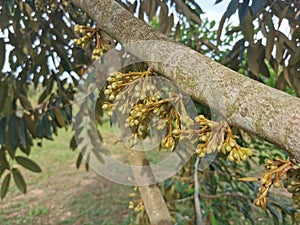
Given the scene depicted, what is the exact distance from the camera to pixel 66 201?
326 cm

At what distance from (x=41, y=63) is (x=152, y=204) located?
0.62m

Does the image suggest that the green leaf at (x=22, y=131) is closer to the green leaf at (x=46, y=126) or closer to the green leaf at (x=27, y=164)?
the green leaf at (x=27, y=164)

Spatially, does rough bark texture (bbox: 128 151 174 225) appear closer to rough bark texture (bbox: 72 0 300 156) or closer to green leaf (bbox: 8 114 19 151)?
green leaf (bbox: 8 114 19 151)

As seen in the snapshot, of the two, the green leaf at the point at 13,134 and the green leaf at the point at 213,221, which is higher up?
the green leaf at the point at 13,134

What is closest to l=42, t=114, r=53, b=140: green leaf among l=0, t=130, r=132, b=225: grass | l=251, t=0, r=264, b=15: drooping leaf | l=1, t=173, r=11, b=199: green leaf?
l=1, t=173, r=11, b=199: green leaf

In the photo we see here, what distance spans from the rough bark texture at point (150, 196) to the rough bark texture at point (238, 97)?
2.86 feet

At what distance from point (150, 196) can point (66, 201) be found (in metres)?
2.17

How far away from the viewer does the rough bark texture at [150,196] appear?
1235 mm

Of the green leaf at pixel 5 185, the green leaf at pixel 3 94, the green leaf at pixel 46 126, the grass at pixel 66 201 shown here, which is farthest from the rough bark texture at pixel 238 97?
the grass at pixel 66 201

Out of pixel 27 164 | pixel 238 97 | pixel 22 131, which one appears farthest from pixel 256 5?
pixel 27 164

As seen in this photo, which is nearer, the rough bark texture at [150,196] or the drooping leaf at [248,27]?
the drooping leaf at [248,27]

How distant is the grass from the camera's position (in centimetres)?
285

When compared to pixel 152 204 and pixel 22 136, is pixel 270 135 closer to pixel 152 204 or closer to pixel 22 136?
pixel 152 204

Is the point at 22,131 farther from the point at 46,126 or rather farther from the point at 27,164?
the point at 46,126
